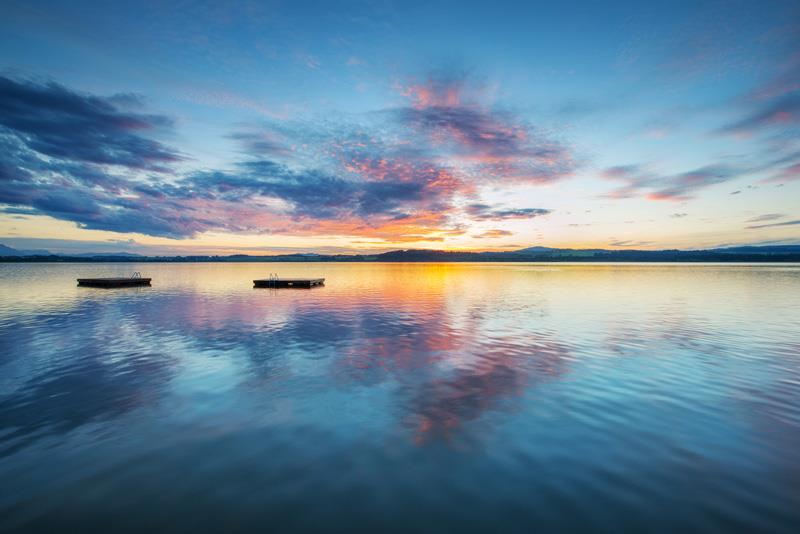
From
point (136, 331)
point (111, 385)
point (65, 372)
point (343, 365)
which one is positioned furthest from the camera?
A: point (136, 331)

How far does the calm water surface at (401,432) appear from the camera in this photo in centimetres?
770

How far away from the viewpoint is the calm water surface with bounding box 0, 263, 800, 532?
770cm

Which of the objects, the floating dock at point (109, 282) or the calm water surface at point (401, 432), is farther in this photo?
the floating dock at point (109, 282)

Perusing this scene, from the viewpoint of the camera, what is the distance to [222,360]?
19.9 meters

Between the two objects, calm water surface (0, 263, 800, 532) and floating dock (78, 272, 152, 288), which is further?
floating dock (78, 272, 152, 288)

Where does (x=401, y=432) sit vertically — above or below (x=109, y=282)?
below

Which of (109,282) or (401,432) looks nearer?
(401,432)

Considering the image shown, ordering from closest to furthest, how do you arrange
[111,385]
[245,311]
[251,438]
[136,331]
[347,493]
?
1. [347,493]
2. [251,438]
3. [111,385]
4. [136,331]
5. [245,311]

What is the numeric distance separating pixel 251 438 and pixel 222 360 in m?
10.2

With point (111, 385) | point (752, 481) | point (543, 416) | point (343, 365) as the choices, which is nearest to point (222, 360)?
point (111, 385)

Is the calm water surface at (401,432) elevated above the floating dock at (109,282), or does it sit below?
below

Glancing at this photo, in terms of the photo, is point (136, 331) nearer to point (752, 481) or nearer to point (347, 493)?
point (347, 493)

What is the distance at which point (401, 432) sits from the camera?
1145 cm

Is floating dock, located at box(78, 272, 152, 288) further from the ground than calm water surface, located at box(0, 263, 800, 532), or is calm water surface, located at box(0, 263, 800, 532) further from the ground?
floating dock, located at box(78, 272, 152, 288)
